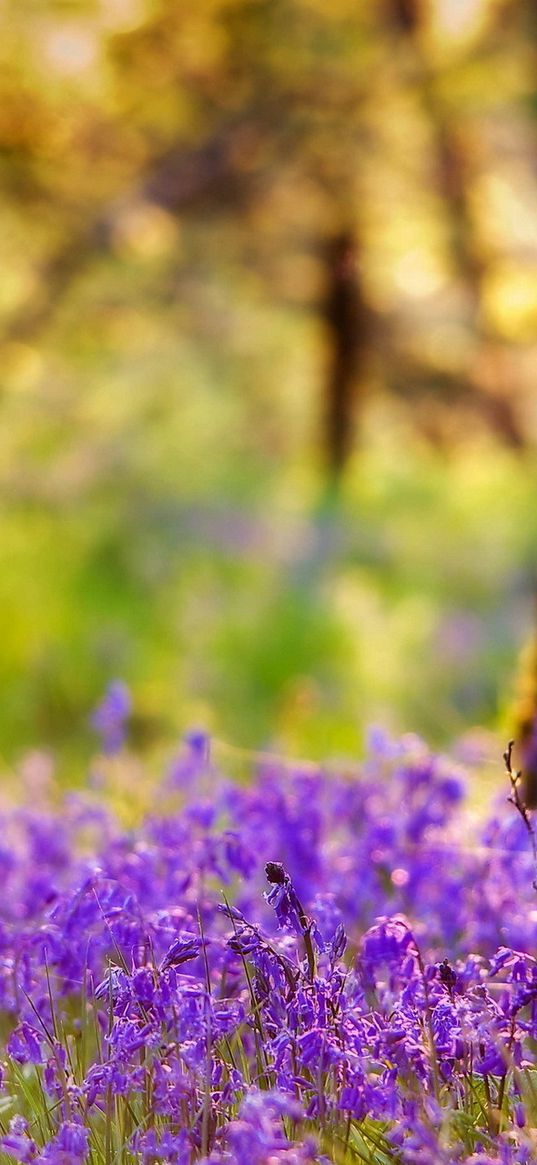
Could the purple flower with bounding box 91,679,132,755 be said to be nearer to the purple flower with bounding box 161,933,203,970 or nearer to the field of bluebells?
the field of bluebells

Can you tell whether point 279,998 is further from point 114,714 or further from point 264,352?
point 264,352

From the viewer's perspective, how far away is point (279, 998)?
203 cm

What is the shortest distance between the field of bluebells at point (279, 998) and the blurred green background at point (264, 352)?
14.3 ft

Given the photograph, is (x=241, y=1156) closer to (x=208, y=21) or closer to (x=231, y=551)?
(x=231, y=551)

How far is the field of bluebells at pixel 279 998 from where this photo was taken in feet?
6.45

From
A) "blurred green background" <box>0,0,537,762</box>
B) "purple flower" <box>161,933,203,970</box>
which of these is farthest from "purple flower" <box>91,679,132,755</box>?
"blurred green background" <box>0,0,537,762</box>

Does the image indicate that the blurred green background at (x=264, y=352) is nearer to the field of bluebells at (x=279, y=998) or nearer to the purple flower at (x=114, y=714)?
the purple flower at (x=114, y=714)

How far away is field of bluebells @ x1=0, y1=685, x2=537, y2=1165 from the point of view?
196 centimetres

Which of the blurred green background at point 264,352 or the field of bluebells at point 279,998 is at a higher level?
the blurred green background at point 264,352

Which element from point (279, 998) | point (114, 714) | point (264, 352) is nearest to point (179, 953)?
point (279, 998)

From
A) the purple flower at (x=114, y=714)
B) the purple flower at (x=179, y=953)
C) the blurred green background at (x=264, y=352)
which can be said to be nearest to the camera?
the purple flower at (x=179, y=953)

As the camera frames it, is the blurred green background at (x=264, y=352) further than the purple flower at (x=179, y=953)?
Yes

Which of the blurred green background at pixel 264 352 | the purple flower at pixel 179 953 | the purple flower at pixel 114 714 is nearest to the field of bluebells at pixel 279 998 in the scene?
the purple flower at pixel 179 953

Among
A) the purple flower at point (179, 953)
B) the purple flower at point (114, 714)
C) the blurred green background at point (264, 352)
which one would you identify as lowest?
the purple flower at point (179, 953)
